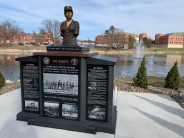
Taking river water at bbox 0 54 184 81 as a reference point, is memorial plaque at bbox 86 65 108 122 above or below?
above

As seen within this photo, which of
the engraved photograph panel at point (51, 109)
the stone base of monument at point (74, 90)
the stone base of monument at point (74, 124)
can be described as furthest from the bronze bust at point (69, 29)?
the stone base of monument at point (74, 124)

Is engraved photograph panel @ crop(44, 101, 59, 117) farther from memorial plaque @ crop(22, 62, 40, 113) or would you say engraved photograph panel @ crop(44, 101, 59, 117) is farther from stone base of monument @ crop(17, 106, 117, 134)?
memorial plaque @ crop(22, 62, 40, 113)

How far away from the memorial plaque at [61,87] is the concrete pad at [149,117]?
5.37ft

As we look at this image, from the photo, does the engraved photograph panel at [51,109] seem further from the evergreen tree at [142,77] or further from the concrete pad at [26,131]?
the evergreen tree at [142,77]

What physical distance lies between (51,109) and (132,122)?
272 cm

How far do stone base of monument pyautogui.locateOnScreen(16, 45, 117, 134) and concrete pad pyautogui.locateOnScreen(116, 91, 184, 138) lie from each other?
2.24 feet

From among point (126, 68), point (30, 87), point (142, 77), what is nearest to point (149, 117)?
point (142, 77)

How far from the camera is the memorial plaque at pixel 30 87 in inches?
187

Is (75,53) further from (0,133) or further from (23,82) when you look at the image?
(0,133)

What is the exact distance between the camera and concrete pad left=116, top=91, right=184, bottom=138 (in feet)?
14.0

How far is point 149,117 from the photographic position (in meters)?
5.18

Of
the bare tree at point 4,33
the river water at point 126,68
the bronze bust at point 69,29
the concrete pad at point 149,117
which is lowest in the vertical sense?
the concrete pad at point 149,117

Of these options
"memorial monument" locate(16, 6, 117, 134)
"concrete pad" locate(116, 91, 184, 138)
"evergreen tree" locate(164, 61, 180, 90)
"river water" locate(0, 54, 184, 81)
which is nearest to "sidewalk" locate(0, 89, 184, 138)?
"concrete pad" locate(116, 91, 184, 138)

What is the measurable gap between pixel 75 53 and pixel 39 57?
1209 mm
